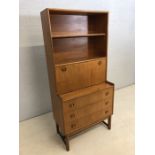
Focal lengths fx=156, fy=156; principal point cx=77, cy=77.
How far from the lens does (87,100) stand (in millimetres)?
1904

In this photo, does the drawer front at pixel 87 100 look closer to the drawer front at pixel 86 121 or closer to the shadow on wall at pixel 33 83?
the drawer front at pixel 86 121

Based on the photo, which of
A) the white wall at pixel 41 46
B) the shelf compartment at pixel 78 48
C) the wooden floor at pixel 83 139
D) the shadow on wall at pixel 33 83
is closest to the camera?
the wooden floor at pixel 83 139

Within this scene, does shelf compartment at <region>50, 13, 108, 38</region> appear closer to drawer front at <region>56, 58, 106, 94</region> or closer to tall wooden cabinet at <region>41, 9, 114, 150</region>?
tall wooden cabinet at <region>41, 9, 114, 150</region>

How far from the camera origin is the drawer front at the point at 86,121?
1.87 meters

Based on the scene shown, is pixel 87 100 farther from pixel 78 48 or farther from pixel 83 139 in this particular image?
pixel 78 48

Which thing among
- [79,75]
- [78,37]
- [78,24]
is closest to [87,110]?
[79,75]

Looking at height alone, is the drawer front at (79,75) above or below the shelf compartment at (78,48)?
below

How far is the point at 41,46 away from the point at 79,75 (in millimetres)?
849

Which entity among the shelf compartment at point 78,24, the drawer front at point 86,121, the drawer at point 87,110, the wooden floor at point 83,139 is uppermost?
the shelf compartment at point 78,24

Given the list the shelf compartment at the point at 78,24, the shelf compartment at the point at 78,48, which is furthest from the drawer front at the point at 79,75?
the shelf compartment at the point at 78,24

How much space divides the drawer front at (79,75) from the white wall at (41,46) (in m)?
0.77

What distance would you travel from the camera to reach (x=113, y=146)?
1.96m

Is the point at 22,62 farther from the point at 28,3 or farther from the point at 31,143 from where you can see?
the point at 31,143

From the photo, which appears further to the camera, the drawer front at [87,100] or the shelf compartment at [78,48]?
the shelf compartment at [78,48]
